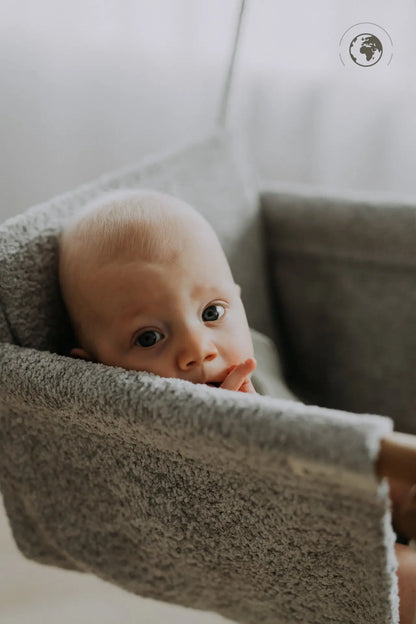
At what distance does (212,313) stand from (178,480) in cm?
20

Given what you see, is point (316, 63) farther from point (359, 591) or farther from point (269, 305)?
point (359, 591)

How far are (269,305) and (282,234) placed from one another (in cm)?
12

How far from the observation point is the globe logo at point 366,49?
958 millimetres

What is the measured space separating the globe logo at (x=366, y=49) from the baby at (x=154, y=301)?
356 millimetres

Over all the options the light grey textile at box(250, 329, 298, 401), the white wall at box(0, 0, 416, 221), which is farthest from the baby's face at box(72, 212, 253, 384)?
the white wall at box(0, 0, 416, 221)

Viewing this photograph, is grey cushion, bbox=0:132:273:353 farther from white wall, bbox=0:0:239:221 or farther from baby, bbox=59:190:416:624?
white wall, bbox=0:0:239:221

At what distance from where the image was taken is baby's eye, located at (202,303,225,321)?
2.67 ft

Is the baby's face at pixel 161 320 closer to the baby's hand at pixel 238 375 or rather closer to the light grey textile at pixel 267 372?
the baby's hand at pixel 238 375

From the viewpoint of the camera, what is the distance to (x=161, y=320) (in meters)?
0.77

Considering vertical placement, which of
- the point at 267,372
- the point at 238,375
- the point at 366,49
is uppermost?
the point at 366,49

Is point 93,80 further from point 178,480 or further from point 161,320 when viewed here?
point 178,480

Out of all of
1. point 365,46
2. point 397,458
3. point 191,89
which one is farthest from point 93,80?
point 397,458

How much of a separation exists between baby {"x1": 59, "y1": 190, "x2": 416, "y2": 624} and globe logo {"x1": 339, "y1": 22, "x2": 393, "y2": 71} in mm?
359

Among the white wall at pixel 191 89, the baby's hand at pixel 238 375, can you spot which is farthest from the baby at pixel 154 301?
the white wall at pixel 191 89
